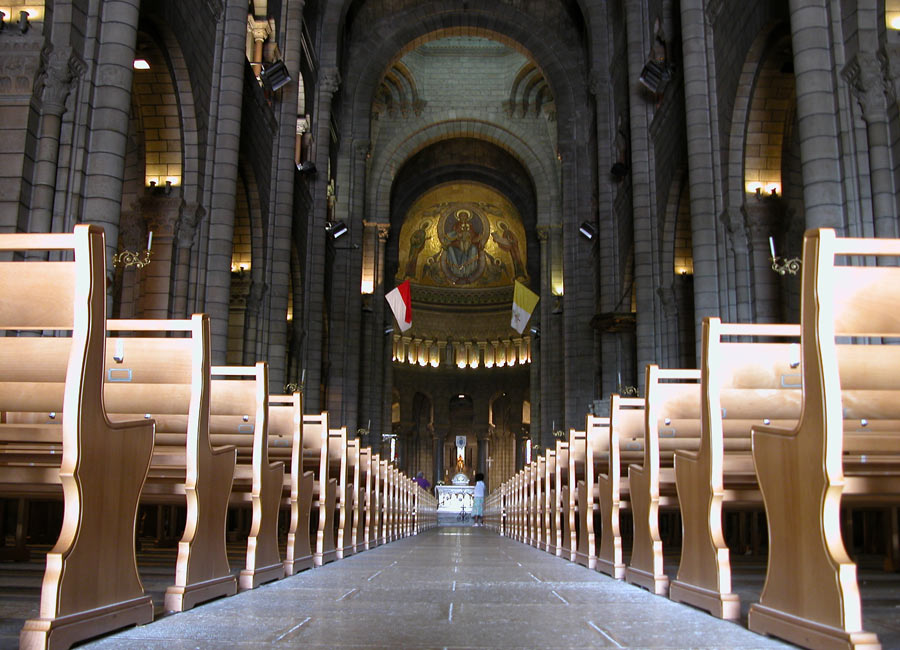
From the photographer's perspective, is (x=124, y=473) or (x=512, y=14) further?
(x=512, y=14)

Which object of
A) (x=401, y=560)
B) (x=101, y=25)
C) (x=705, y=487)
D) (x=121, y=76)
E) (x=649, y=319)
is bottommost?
(x=401, y=560)

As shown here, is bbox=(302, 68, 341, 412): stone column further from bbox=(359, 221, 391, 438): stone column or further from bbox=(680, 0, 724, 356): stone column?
bbox=(680, 0, 724, 356): stone column

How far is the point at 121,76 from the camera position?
356 inches

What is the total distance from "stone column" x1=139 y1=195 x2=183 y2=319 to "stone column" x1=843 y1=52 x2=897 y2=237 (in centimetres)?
906

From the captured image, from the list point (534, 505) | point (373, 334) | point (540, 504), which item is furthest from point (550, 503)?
point (373, 334)

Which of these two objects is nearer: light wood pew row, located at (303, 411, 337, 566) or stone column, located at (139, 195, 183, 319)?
light wood pew row, located at (303, 411, 337, 566)

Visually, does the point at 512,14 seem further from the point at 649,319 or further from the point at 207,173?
the point at 207,173

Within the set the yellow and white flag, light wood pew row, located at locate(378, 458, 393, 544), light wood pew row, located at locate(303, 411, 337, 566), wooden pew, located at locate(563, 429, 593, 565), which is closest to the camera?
light wood pew row, located at locate(303, 411, 337, 566)

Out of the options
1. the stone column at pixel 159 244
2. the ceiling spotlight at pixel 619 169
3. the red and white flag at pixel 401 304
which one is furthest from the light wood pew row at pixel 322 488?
the red and white flag at pixel 401 304

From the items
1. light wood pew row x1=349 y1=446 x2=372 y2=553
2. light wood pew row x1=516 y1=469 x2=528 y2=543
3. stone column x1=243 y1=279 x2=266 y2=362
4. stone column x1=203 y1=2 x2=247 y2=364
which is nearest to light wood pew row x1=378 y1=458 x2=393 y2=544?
light wood pew row x1=349 y1=446 x2=372 y2=553

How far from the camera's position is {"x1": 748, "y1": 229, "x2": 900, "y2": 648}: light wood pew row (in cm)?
281

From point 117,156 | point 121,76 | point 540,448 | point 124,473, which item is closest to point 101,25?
point 121,76

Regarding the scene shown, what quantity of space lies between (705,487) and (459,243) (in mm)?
39472

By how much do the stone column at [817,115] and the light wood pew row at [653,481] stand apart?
390 centimetres
